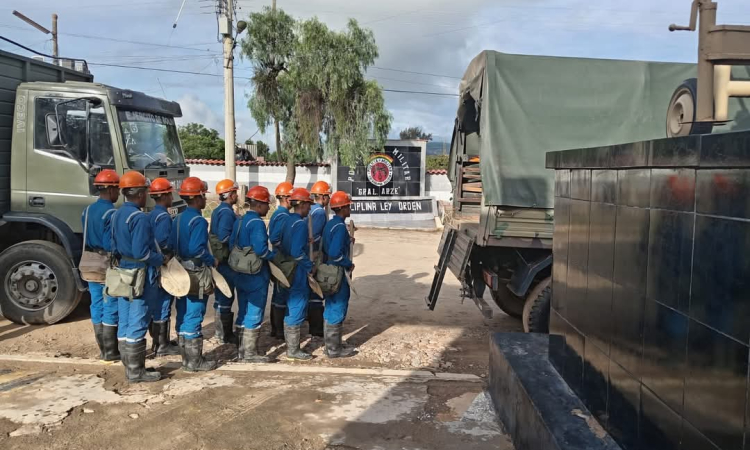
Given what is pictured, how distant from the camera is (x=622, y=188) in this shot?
2.81 m

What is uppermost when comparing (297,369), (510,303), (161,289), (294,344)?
(161,289)

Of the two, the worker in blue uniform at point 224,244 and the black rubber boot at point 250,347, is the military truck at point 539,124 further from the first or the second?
the worker in blue uniform at point 224,244

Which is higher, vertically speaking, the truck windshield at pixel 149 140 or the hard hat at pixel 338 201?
the truck windshield at pixel 149 140

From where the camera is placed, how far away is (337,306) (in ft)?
19.3

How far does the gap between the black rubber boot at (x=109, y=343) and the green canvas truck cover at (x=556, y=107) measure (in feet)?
A: 12.6

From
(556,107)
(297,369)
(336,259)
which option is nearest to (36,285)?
(297,369)

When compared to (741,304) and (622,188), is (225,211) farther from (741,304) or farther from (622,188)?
(741,304)

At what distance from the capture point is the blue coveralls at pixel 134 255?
4.87 meters

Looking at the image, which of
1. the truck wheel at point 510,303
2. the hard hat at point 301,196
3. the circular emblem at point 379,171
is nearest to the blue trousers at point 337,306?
the hard hat at point 301,196

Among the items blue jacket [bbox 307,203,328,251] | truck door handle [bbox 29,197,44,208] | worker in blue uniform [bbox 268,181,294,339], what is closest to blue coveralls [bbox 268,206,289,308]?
worker in blue uniform [bbox 268,181,294,339]

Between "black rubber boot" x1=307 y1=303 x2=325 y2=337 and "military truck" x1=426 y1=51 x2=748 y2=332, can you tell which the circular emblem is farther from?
"military truck" x1=426 y1=51 x2=748 y2=332

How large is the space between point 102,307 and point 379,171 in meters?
13.6

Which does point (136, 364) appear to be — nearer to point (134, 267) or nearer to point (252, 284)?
point (134, 267)

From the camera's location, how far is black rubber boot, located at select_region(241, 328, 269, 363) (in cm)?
560
